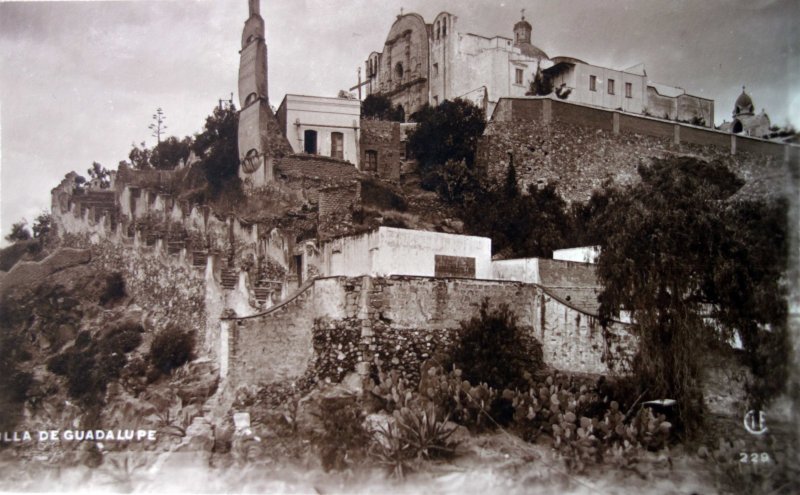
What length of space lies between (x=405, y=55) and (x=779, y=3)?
52.1 feet

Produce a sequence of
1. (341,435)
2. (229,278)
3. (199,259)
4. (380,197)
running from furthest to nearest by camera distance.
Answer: (380,197) → (199,259) → (229,278) → (341,435)

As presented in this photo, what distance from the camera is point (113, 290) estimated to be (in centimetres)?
1800

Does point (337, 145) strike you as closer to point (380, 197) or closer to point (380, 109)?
point (380, 197)

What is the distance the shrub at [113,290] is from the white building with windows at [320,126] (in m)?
5.92

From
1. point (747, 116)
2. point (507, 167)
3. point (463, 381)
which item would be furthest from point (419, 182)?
point (463, 381)

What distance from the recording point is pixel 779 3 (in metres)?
11.9

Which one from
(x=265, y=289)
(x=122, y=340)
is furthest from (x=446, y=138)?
(x=122, y=340)

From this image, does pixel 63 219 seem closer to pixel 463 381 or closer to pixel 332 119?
pixel 332 119

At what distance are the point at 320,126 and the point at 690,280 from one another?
42.4 feet

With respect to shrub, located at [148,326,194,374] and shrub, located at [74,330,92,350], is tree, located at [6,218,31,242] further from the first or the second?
shrub, located at [148,326,194,374]

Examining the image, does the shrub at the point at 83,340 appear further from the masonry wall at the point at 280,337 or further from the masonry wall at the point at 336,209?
the masonry wall at the point at 280,337

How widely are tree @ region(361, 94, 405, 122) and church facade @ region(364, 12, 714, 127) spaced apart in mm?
584

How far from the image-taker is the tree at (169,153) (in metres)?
27.3

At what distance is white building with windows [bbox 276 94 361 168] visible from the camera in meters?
21.9
